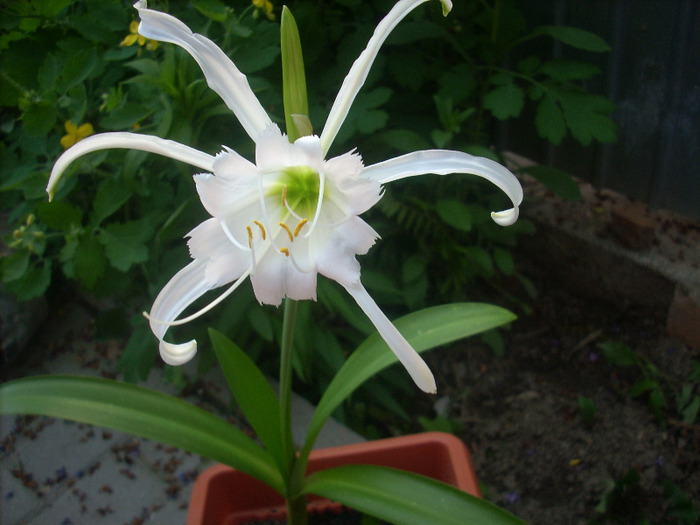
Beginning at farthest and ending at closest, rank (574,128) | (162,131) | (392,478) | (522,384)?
1. (522,384)
2. (574,128)
3. (162,131)
4. (392,478)

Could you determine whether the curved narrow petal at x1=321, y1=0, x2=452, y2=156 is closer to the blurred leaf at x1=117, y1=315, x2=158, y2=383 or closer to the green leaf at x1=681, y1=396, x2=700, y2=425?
the blurred leaf at x1=117, y1=315, x2=158, y2=383

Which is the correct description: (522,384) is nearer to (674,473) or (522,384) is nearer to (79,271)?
(674,473)

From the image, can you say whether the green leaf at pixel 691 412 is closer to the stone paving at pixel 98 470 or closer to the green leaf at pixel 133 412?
the stone paving at pixel 98 470

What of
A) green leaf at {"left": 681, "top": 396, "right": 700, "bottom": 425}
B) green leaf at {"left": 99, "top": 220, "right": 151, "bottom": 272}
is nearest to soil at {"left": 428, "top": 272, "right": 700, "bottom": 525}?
green leaf at {"left": 681, "top": 396, "right": 700, "bottom": 425}

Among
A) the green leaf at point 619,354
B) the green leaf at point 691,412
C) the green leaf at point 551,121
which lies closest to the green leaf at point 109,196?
the green leaf at point 551,121

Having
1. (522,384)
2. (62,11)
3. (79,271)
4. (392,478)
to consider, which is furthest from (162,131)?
(522,384)

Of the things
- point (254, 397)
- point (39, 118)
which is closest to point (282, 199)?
point (254, 397)
